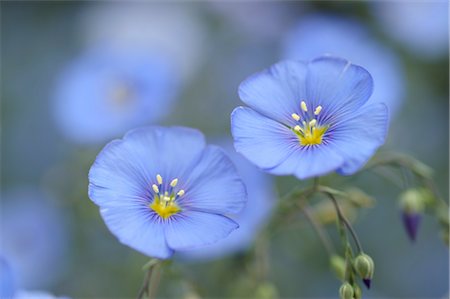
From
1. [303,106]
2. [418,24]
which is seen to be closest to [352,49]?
[418,24]

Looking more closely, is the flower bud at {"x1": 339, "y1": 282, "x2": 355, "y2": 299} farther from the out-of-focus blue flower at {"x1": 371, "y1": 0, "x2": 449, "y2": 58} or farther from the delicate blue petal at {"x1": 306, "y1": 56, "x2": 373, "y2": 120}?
the out-of-focus blue flower at {"x1": 371, "y1": 0, "x2": 449, "y2": 58}

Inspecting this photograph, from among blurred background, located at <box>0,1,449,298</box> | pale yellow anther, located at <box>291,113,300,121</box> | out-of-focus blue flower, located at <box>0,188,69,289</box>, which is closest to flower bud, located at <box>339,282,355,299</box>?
pale yellow anther, located at <box>291,113,300,121</box>

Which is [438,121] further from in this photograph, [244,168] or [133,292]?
[133,292]

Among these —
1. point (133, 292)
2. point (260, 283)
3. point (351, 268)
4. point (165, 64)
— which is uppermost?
point (165, 64)

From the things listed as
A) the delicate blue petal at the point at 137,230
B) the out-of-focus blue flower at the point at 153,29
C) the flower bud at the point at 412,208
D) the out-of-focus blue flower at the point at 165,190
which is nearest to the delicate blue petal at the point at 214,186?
the out-of-focus blue flower at the point at 165,190

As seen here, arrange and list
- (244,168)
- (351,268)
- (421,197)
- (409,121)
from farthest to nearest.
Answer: (409,121)
(244,168)
(421,197)
(351,268)

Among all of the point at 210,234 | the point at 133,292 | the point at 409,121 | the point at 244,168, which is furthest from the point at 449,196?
the point at 210,234
